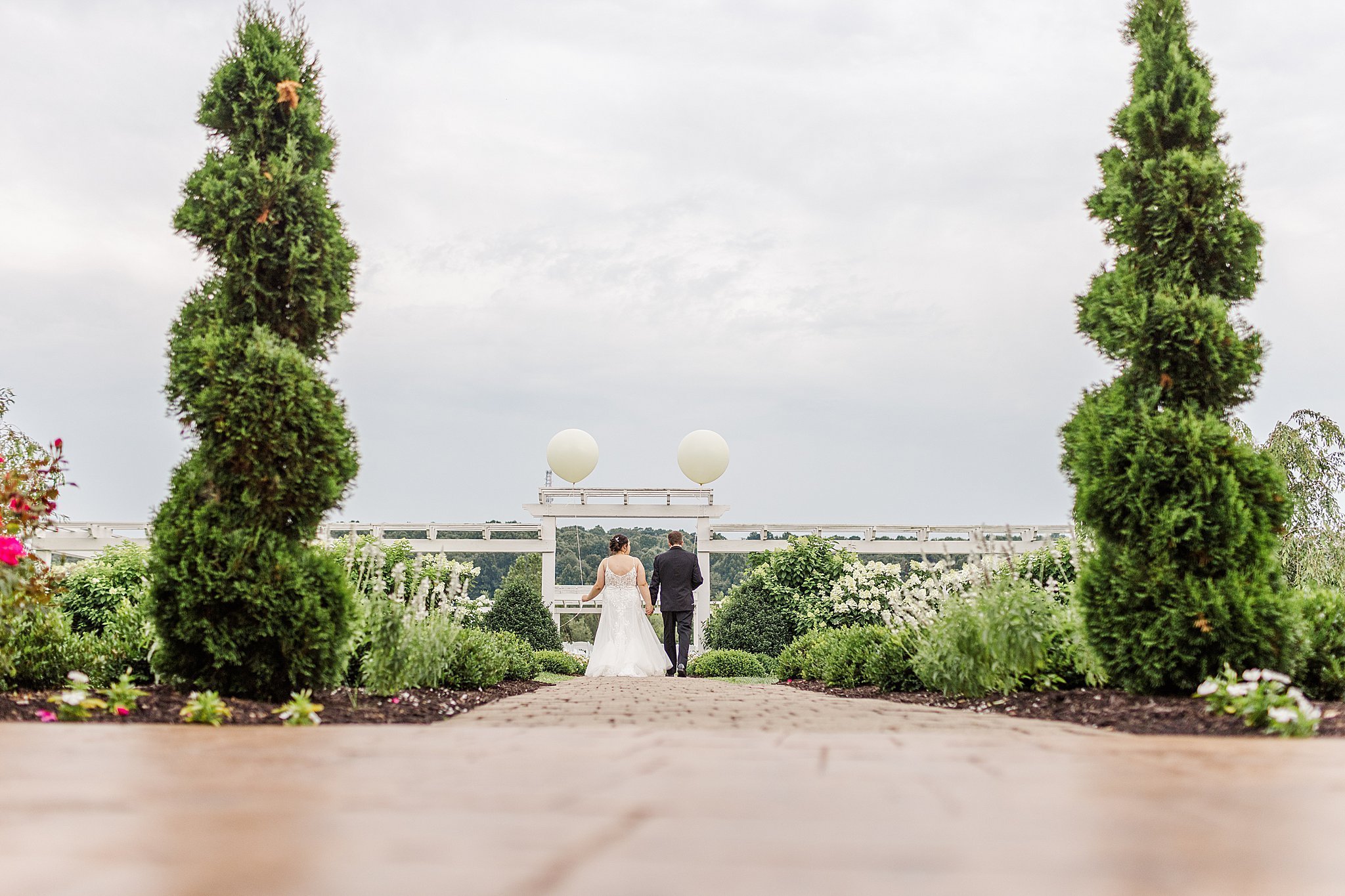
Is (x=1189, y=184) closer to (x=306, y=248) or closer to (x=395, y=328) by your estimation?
(x=306, y=248)

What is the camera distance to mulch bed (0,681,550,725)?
4691 millimetres

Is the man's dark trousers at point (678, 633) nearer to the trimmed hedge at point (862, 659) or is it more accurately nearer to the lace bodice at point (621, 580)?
the lace bodice at point (621, 580)

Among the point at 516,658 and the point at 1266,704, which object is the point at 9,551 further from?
the point at 1266,704

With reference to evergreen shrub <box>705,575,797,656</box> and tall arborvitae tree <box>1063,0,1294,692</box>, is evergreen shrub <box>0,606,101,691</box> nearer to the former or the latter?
tall arborvitae tree <box>1063,0,1294,692</box>

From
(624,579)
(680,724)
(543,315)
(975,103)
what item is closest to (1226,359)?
(680,724)

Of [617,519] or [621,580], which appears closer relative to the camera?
[621,580]

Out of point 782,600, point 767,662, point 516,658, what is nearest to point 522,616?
point 767,662

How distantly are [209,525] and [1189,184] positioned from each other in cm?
694

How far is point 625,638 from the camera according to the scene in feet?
40.6

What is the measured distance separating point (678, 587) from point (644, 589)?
57cm

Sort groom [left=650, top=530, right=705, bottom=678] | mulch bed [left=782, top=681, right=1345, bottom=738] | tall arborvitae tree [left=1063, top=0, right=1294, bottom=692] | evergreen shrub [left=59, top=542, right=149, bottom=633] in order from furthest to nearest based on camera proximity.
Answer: groom [left=650, top=530, right=705, bottom=678]
evergreen shrub [left=59, top=542, right=149, bottom=633]
tall arborvitae tree [left=1063, top=0, right=1294, bottom=692]
mulch bed [left=782, top=681, right=1345, bottom=738]

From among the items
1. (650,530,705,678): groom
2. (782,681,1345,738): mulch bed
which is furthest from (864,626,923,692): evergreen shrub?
(650,530,705,678): groom

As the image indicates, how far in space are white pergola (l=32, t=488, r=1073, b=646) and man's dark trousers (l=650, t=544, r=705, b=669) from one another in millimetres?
4537

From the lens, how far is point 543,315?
18.0 metres
